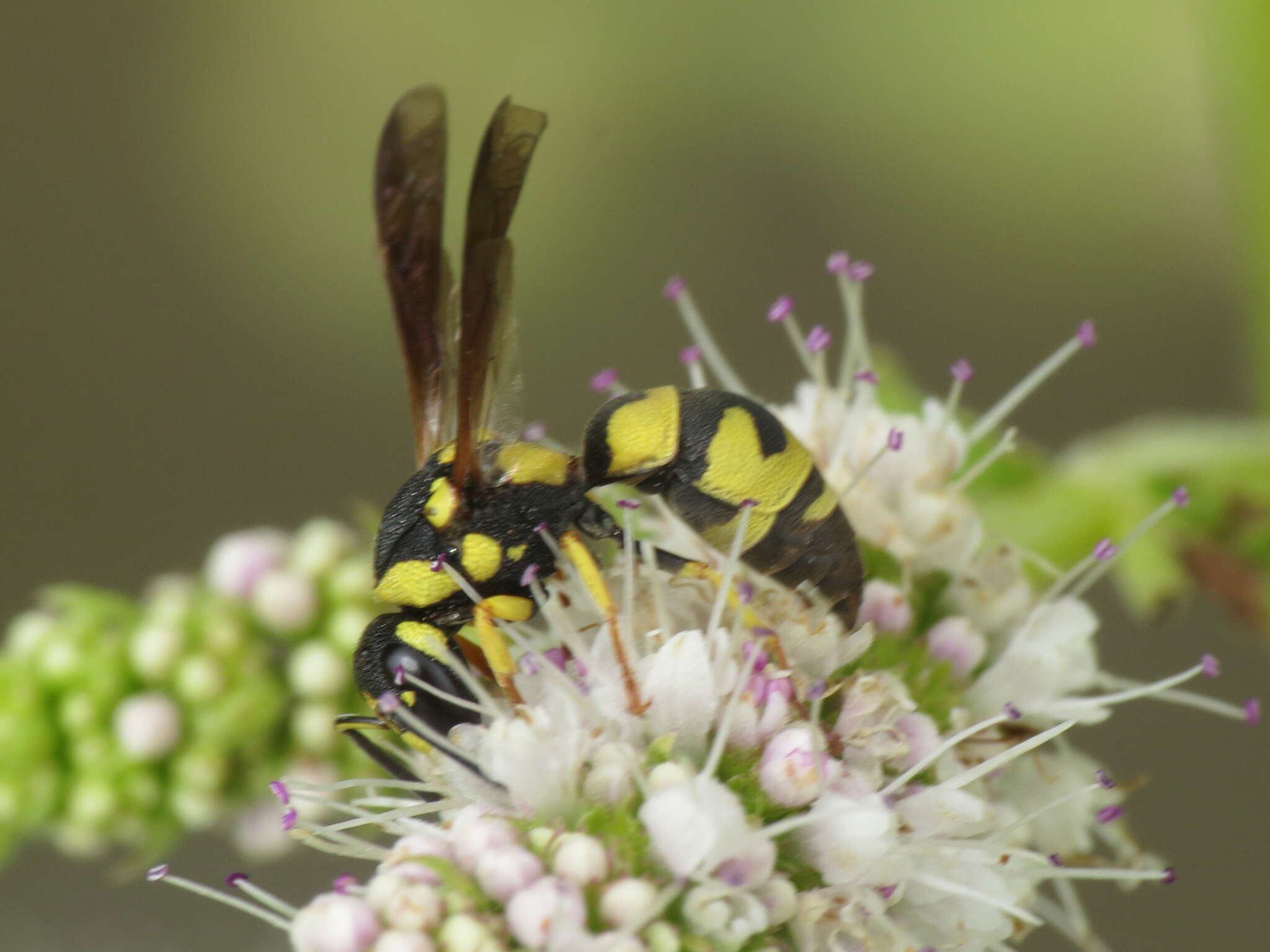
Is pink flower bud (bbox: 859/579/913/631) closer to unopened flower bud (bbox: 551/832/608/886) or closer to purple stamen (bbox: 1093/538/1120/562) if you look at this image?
purple stamen (bbox: 1093/538/1120/562)

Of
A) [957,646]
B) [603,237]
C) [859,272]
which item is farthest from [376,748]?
[603,237]

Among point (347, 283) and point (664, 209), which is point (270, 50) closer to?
point (347, 283)

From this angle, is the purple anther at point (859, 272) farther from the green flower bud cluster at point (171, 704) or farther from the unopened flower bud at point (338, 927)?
the unopened flower bud at point (338, 927)

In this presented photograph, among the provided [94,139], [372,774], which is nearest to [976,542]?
[372,774]

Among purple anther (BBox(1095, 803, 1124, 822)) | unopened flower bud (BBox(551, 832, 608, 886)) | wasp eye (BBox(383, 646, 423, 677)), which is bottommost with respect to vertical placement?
purple anther (BBox(1095, 803, 1124, 822))

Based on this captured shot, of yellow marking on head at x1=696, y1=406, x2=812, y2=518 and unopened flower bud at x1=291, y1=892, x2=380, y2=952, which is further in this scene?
yellow marking on head at x1=696, y1=406, x2=812, y2=518

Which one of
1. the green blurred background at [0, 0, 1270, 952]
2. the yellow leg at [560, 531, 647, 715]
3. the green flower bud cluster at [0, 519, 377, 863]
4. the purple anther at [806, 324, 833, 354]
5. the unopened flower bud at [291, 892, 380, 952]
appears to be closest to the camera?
the unopened flower bud at [291, 892, 380, 952]

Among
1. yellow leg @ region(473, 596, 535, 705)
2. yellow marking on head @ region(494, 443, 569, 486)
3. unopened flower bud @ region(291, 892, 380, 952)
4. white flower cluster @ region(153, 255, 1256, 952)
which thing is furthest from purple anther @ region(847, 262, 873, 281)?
unopened flower bud @ region(291, 892, 380, 952)

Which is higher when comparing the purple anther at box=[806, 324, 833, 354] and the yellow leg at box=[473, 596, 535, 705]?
the purple anther at box=[806, 324, 833, 354]

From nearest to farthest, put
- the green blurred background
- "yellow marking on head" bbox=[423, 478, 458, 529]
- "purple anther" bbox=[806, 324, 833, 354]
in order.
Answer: "yellow marking on head" bbox=[423, 478, 458, 529]
"purple anther" bbox=[806, 324, 833, 354]
the green blurred background
